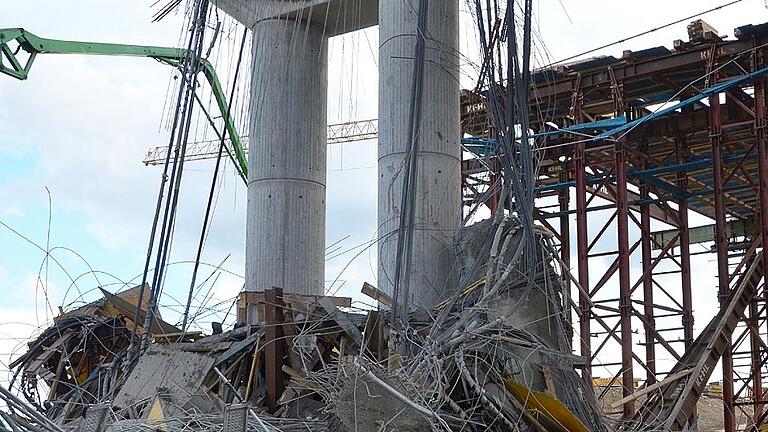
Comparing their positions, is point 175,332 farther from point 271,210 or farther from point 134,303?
point 271,210

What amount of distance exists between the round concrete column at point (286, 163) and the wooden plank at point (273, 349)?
2.77 meters

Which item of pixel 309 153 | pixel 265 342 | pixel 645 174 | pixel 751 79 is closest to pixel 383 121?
pixel 309 153

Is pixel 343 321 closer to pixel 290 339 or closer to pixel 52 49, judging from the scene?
pixel 290 339

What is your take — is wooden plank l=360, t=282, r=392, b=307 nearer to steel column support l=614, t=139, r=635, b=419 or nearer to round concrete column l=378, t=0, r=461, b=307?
round concrete column l=378, t=0, r=461, b=307

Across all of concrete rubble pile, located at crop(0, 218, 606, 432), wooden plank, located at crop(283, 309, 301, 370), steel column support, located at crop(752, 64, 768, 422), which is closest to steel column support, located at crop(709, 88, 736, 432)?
steel column support, located at crop(752, 64, 768, 422)

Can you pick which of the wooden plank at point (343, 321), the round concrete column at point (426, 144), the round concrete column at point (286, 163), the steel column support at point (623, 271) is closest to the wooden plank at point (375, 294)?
the wooden plank at point (343, 321)

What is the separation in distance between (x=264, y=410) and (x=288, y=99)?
462 centimetres

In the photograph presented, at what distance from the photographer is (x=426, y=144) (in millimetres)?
9242

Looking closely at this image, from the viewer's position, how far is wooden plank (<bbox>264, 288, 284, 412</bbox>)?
7906 mm

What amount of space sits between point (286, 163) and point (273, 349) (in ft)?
11.7

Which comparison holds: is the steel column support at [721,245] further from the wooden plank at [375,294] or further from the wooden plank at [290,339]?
the wooden plank at [290,339]

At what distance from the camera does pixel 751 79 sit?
589 inches

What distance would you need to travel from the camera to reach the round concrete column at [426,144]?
911 centimetres

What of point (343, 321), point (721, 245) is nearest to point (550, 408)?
point (343, 321)
